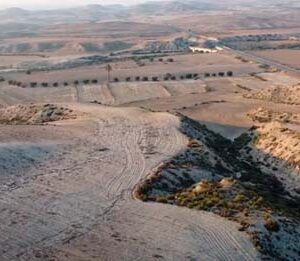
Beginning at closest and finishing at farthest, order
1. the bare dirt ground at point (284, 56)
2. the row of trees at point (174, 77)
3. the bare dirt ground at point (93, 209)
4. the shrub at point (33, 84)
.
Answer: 1. the bare dirt ground at point (93, 209)
2. the shrub at point (33, 84)
3. the row of trees at point (174, 77)
4. the bare dirt ground at point (284, 56)

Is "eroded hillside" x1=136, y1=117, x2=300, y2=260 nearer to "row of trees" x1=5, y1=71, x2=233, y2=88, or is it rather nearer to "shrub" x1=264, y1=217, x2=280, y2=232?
"shrub" x1=264, y1=217, x2=280, y2=232

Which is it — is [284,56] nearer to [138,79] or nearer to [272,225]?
[138,79]

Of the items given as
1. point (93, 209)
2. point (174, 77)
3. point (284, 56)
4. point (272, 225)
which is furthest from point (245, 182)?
point (284, 56)

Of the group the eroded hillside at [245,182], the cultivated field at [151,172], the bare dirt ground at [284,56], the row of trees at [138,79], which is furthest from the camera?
the bare dirt ground at [284,56]

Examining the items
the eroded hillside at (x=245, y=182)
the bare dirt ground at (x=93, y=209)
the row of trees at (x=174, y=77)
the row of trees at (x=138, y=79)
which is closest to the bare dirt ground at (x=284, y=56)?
the row of trees at (x=174, y=77)

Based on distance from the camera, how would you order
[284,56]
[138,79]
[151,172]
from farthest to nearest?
[284,56] → [138,79] → [151,172]

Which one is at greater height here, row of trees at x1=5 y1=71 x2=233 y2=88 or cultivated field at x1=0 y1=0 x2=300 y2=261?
cultivated field at x1=0 y1=0 x2=300 y2=261

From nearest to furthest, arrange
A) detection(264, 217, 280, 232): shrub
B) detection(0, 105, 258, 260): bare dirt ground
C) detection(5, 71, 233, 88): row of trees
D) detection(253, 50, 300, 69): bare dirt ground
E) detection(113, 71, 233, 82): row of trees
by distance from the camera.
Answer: detection(0, 105, 258, 260): bare dirt ground, detection(264, 217, 280, 232): shrub, detection(5, 71, 233, 88): row of trees, detection(113, 71, 233, 82): row of trees, detection(253, 50, 300, 69): bare dirt ground

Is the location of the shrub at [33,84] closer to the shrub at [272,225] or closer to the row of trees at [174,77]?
the row of trees at [174,77]

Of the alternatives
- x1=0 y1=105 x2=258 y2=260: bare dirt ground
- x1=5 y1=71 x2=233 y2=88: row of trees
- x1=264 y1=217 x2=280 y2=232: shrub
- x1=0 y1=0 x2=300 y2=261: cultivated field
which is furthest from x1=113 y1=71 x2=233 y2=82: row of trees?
x1=264 y1=217 x2=280 y2=232: shrub

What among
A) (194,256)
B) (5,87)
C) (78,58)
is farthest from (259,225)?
(78,58)
